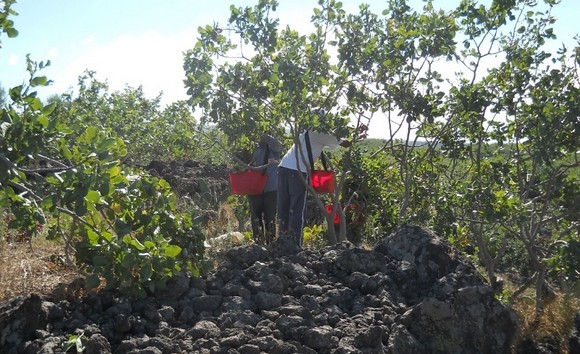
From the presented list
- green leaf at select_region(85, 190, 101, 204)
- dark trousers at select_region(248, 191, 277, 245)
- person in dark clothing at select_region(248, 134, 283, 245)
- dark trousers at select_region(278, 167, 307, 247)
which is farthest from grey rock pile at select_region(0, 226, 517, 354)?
dark trousers at select_region(248, 191, 277, 245)

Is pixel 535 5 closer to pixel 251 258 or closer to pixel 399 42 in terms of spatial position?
pixel 399 42

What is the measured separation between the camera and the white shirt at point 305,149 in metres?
6.42

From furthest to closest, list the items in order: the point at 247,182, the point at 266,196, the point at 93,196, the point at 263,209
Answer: the point at 263,209, the point at 266,196, the point at 247,182, the point at 93,196

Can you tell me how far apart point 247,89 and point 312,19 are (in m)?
0.78

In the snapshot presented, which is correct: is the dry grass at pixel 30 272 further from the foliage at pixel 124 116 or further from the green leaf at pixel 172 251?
the foliage at pixel 124 116

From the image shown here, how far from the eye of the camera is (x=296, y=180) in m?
6.82

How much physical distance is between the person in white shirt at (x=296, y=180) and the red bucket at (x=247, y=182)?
1.28 ft

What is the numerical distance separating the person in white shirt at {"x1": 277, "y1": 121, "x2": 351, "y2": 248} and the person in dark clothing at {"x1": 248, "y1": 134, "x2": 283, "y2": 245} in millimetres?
134

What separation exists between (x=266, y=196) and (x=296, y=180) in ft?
3.28

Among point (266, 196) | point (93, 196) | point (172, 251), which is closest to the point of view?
point (93, 196)

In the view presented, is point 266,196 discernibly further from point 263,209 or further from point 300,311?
point 300,311

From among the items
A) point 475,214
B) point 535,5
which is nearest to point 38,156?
point 475,214

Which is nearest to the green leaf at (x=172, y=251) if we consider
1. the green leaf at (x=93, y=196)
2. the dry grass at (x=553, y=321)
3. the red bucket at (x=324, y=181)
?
the green leaf at (x=93, y=196)

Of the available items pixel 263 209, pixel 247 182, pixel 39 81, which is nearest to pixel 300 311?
pixel 39 81
